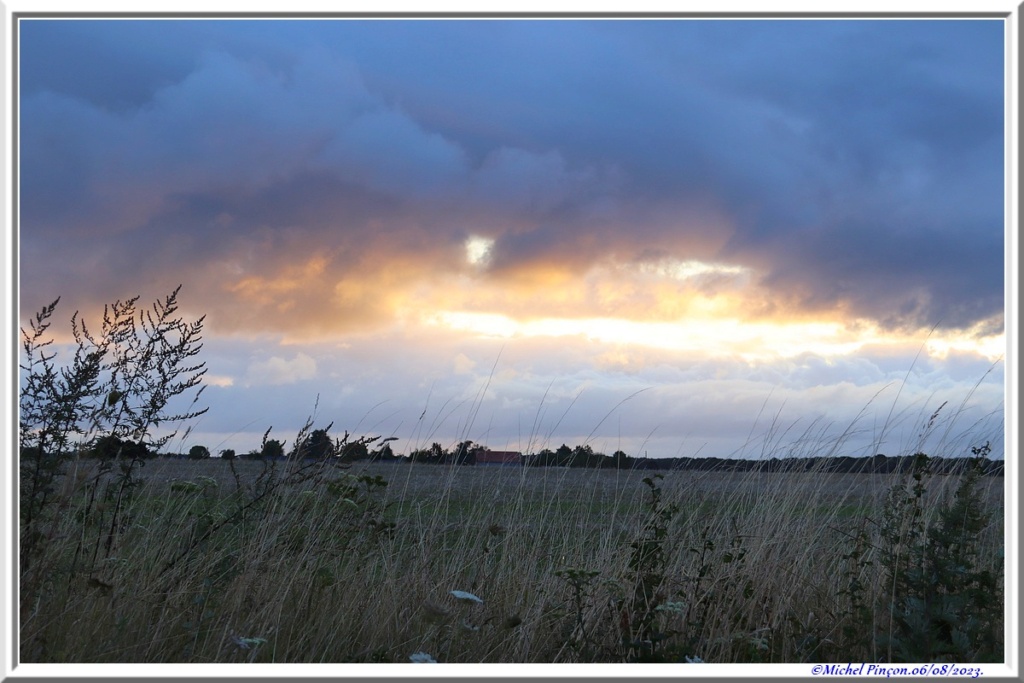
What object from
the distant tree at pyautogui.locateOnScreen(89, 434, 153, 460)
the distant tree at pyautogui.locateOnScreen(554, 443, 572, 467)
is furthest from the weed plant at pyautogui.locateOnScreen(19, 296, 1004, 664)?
the distant tree at pyautogui.locateOnScreen(554, 443, 572, 467)

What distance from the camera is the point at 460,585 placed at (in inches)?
166

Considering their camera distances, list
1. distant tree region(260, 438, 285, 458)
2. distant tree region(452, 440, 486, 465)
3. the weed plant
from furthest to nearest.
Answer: distant tree region(452, 440, 486, 465), distant tree region(260, 438, 285, 458), the weed plant

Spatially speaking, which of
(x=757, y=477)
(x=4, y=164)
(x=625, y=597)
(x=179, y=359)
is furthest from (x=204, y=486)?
(x=757, y=477)

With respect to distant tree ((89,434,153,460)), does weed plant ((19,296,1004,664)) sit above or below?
below

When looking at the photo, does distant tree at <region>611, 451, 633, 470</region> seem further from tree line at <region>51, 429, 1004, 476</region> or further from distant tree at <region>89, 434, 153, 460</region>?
distant tree at <region>89, 434, 153, 460</region>

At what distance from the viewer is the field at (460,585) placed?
3.11m

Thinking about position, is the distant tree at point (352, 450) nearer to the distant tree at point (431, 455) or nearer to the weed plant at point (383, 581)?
the weed plant at point (383, 581)

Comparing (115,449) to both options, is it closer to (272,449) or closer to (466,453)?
(272,449)

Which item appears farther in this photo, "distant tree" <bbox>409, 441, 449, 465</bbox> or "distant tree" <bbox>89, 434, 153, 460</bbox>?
"distant tree" <bbox>409, 441, 449, 465</bbox>

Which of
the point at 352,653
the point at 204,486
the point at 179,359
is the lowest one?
the point at 352,653

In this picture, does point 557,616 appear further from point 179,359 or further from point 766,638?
point 179,359

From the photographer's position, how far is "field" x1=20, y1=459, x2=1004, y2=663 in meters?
3.11

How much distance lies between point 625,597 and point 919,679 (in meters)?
1.29

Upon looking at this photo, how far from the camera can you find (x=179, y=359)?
355 cm
